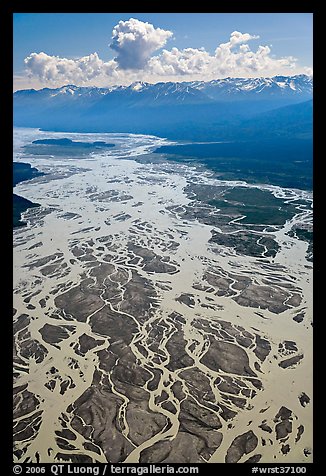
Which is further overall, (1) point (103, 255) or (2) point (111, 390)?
(1) point (103, 255)

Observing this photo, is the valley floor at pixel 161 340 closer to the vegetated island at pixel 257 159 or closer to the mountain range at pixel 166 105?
the vegetated island at pixel 257 159

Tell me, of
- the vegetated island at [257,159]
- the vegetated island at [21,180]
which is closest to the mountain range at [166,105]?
the vegetated island at [257,159]

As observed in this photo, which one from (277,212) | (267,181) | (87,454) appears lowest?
(87,454)

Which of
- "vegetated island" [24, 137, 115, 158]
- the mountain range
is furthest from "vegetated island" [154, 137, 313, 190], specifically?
the mountain range

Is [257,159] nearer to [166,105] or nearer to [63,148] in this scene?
[63,148]
